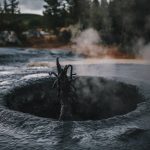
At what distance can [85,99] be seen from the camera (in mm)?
11438

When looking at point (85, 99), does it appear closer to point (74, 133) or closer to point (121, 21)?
point (74, 133)

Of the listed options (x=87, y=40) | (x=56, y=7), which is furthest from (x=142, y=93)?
(x=56, y=7)

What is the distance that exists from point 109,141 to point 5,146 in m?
1.85

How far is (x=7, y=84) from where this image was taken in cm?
1115

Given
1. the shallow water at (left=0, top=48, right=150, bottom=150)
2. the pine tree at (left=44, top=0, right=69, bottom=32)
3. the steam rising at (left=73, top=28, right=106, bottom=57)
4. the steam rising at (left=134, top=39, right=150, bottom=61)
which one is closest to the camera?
the shallow water at (left=0, top=48, right=150, bottom=150)

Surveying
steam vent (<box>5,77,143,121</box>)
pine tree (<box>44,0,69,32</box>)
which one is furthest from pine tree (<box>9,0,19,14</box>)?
steam vent (<box>5,77,143,121</box>)

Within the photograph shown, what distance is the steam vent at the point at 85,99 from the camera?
34.6ft

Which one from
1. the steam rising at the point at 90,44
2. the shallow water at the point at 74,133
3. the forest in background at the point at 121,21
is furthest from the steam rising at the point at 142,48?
the shallow water at the point at 74,133

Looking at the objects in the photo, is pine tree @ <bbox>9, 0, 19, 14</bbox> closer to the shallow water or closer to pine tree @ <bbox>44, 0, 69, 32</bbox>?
pine tree @ <bbox>44, 0, 69, 32</bbox>

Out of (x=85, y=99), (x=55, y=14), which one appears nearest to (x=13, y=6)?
(x=55, y=14)

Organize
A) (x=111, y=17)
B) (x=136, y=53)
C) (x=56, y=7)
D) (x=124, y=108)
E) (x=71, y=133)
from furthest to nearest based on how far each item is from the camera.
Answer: (x=56, y=7) < (x=111, y=17) < (x=136, y=53) < (x=124, y=108) < (x=71, y=133)

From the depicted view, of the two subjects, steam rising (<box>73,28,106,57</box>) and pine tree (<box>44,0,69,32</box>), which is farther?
pine tree (<box>44,0,69,32</box>)

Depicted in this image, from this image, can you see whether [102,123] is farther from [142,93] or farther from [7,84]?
[7,84]

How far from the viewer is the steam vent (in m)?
10.6
